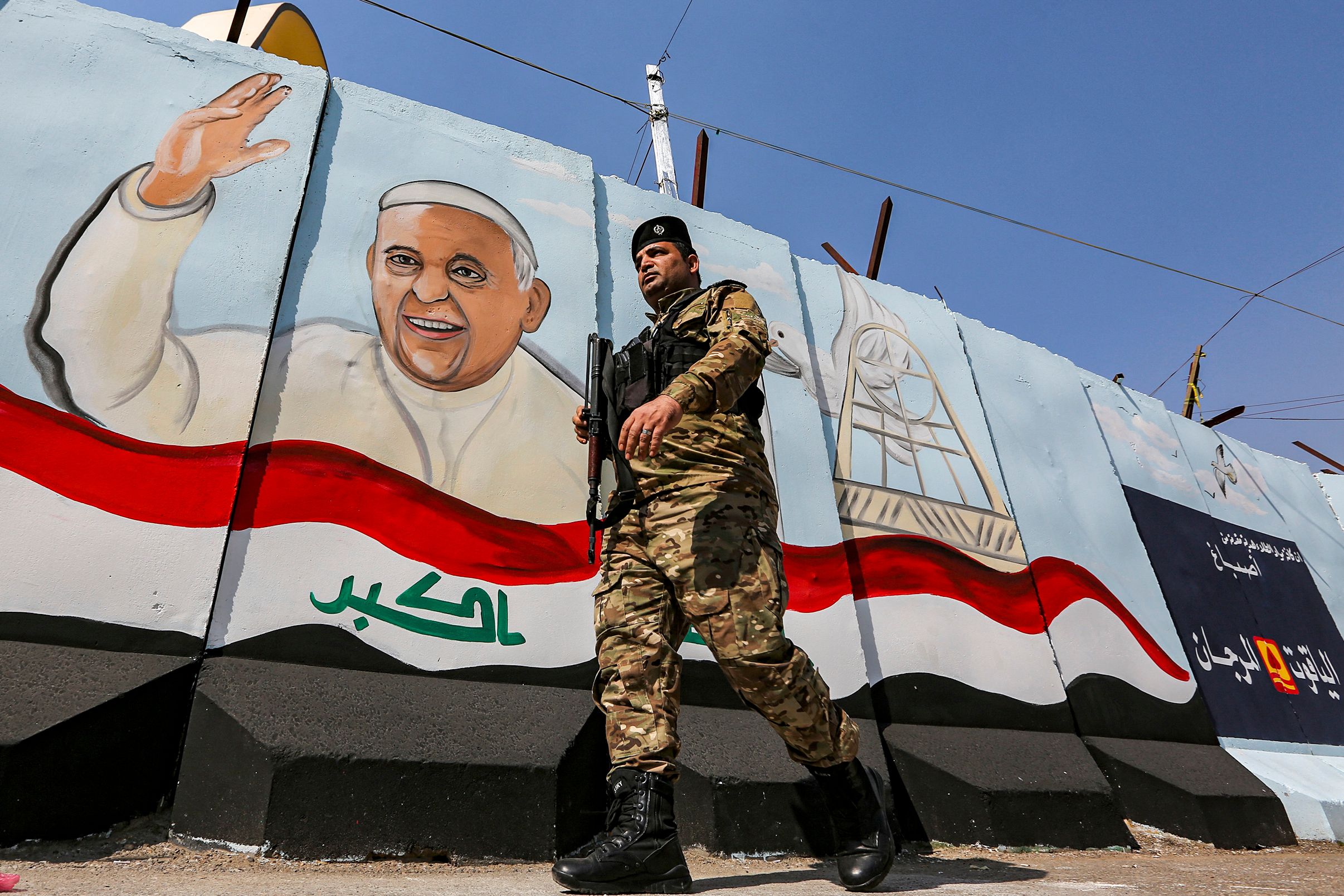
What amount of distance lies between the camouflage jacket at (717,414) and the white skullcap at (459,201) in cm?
126

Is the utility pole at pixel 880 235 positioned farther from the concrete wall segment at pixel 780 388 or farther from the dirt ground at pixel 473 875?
Result: the dirt ground at pixel 473 875

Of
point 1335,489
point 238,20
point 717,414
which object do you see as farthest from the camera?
point 1335,489

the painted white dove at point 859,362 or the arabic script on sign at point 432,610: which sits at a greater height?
the painted white dove at point 859,362

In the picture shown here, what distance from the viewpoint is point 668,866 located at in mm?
1432

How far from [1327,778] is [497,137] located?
209 inches

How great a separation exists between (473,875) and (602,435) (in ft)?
3.36

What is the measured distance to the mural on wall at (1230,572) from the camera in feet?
14.3

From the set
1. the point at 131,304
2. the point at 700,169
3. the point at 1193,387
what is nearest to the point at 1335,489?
the point at 1193,387

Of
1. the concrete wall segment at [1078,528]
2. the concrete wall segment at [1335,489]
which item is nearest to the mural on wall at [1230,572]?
the concrete wall segment at [1078,528]

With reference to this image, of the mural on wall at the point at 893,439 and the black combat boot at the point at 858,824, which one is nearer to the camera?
the black combat boot at the point at 858,824

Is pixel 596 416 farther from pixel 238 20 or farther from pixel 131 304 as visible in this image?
pixel 238 20

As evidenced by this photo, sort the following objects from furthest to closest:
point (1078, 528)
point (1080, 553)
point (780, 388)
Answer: point (1078, 528) < point (1080, 553) < point (780, 388)

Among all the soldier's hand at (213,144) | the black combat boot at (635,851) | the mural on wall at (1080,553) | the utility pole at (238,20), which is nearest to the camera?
the black combat boot at (635,851)

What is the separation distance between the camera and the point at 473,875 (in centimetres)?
169
